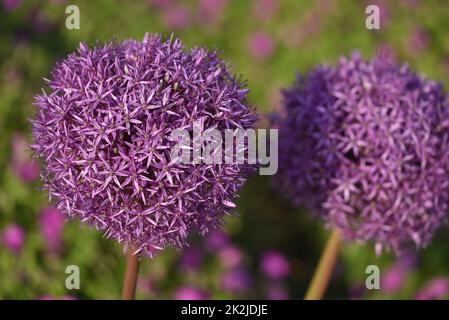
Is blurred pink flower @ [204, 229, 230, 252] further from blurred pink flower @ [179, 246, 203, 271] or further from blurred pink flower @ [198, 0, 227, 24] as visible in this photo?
blurred pink flower @ [198, 0, 227, 24]

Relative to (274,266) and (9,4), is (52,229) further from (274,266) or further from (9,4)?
(9,4)

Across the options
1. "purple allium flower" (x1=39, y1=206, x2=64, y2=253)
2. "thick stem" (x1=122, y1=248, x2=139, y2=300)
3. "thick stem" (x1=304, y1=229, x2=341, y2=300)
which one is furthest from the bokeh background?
"thick stem" (x1=122, y1=248, x2=139, y2=300)

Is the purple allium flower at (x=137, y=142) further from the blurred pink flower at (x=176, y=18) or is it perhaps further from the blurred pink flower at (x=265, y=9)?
the blurred pink flower at (x=265, y=9)

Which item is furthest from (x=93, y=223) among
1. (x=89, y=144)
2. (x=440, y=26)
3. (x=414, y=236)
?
(x=440, y=26)

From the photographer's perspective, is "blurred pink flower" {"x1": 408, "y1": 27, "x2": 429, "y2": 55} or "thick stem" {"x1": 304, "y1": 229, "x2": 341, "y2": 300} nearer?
"thick stem" {"x1": 304, "y1": 229, "x2": 341, "y2": 300}

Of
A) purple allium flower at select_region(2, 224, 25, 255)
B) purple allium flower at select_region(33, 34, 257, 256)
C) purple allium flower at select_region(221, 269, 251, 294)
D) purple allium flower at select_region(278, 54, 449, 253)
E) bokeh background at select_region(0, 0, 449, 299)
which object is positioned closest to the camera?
purple allium flower at select_region(33, 34, 257, 256)

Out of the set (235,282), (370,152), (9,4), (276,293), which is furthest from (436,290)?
(9,4)
